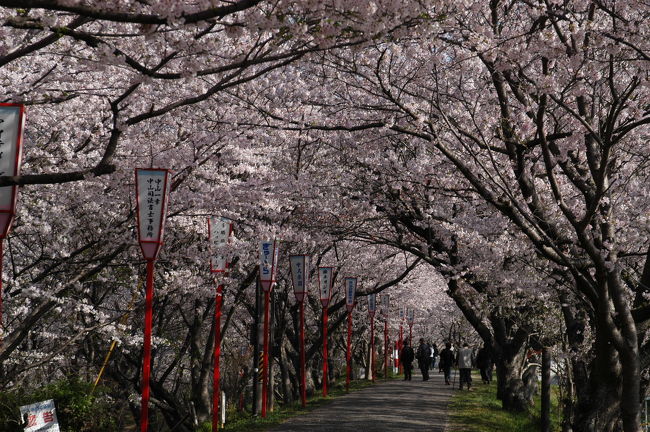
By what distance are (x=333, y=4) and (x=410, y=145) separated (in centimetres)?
952

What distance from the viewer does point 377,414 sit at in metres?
Answer: 16.2

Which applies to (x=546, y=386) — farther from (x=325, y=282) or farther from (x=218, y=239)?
(x=325, y=282)

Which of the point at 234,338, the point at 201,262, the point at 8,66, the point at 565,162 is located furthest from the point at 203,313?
the point at 234,338

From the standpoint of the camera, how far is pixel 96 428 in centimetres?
1207

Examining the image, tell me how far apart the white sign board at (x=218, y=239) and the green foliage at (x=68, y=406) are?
10.4ft

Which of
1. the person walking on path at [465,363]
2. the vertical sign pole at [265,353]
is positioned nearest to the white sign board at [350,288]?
the person walking on path at [465,363]

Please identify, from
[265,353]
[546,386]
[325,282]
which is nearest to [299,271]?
[265,353]

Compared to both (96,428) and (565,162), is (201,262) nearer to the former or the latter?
(96,428)

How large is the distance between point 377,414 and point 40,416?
308 inches

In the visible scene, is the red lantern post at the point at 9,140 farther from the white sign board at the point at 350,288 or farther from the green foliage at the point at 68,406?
the white sign board at the point at 350,288

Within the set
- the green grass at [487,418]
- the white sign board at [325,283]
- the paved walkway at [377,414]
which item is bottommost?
the green grass at [487,418]

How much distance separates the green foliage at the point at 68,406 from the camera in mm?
10527

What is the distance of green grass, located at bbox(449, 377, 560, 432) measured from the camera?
1465 centimetres

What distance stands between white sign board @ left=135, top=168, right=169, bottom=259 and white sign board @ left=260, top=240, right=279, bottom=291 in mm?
5671
